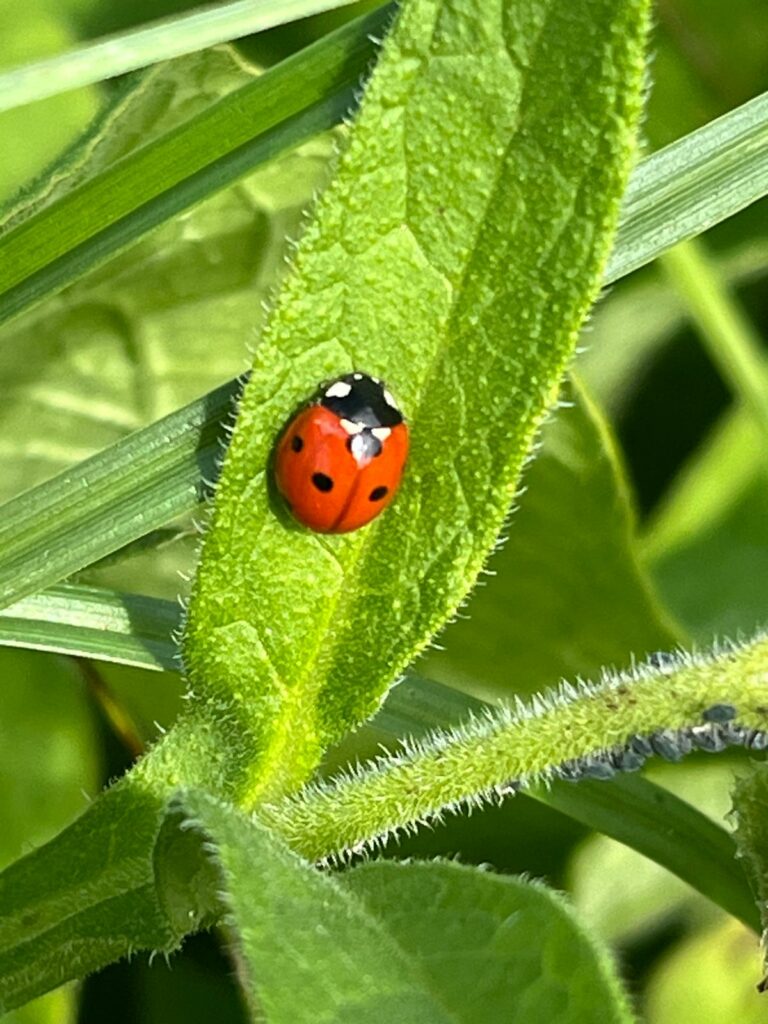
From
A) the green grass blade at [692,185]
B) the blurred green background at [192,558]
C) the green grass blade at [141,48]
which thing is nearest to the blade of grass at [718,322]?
the blurred green background at [192,558]

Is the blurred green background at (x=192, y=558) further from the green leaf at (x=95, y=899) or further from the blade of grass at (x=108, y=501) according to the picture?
the green leaf at (x=95, y=899)

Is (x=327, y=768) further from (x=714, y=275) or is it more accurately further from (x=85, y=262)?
(x=714, y=275)

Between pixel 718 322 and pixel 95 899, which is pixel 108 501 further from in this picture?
pixel 718 322

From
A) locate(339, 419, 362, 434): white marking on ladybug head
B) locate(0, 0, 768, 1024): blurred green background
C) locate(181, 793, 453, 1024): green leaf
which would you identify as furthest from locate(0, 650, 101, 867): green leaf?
locate(181, 793, 453, 1024): green leaf

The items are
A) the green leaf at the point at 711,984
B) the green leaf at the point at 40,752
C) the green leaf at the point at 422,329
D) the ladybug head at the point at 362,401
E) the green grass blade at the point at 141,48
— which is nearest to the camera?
the green leaf at the point at 422,329

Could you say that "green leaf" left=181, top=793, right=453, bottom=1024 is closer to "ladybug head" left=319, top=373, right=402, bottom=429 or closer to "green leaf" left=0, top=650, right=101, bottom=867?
"ladybug head" left=319, top=373, right=402, bottom=429
